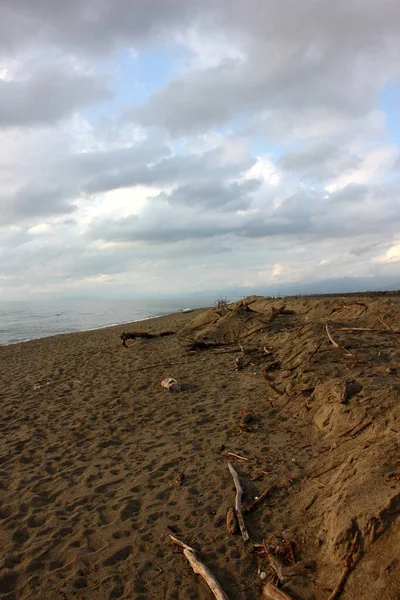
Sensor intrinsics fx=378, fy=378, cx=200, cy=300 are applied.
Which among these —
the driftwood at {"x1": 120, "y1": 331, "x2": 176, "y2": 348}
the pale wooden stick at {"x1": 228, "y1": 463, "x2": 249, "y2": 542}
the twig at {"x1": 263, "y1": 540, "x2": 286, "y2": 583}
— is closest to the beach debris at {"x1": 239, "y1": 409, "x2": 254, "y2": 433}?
the pale wooden stick at {"x1": 228, "y1": 463, "x2": 249, "y2": 542}

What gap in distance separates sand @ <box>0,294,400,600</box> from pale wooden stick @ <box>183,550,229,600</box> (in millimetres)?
74

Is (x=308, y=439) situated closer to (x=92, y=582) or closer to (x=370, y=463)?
(x=370, y=463)

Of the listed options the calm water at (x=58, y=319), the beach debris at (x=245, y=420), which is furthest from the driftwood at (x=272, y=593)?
the calm water at (x=58, y=319)

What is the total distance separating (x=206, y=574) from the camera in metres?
3.37

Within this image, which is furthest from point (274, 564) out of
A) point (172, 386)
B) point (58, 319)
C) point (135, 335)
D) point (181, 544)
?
point (58, 319)

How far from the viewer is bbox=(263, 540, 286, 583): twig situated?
3278 millimetres

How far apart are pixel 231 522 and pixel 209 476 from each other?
1.07m

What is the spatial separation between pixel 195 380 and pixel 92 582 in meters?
6.75

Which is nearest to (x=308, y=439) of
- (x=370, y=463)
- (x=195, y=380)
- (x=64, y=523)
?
(x=370, y=463)

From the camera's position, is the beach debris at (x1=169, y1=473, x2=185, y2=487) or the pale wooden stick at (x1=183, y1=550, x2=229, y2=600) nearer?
the pale wooden stick at (x1=183, y1=550, x2=229, y2=600)

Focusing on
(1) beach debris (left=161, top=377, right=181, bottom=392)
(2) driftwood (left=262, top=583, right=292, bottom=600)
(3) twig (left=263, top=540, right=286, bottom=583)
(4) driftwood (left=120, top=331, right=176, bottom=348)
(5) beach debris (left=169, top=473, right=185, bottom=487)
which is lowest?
(2) driftwood (left=262, top=583, right=292, bottom=600)

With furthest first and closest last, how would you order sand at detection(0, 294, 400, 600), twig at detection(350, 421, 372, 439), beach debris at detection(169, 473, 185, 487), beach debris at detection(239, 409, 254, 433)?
beach debris at detection(239, 409, 254, 433), twig at detection(350, 421, 372, 439), beach debris at detection(169, 473, 185, 487), sand at detection(0, 294, 400, 600)

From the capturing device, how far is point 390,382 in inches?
256

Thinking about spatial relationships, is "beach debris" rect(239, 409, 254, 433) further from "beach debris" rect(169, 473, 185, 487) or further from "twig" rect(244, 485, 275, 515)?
"twig" rect(244, 485, 275, 515)
